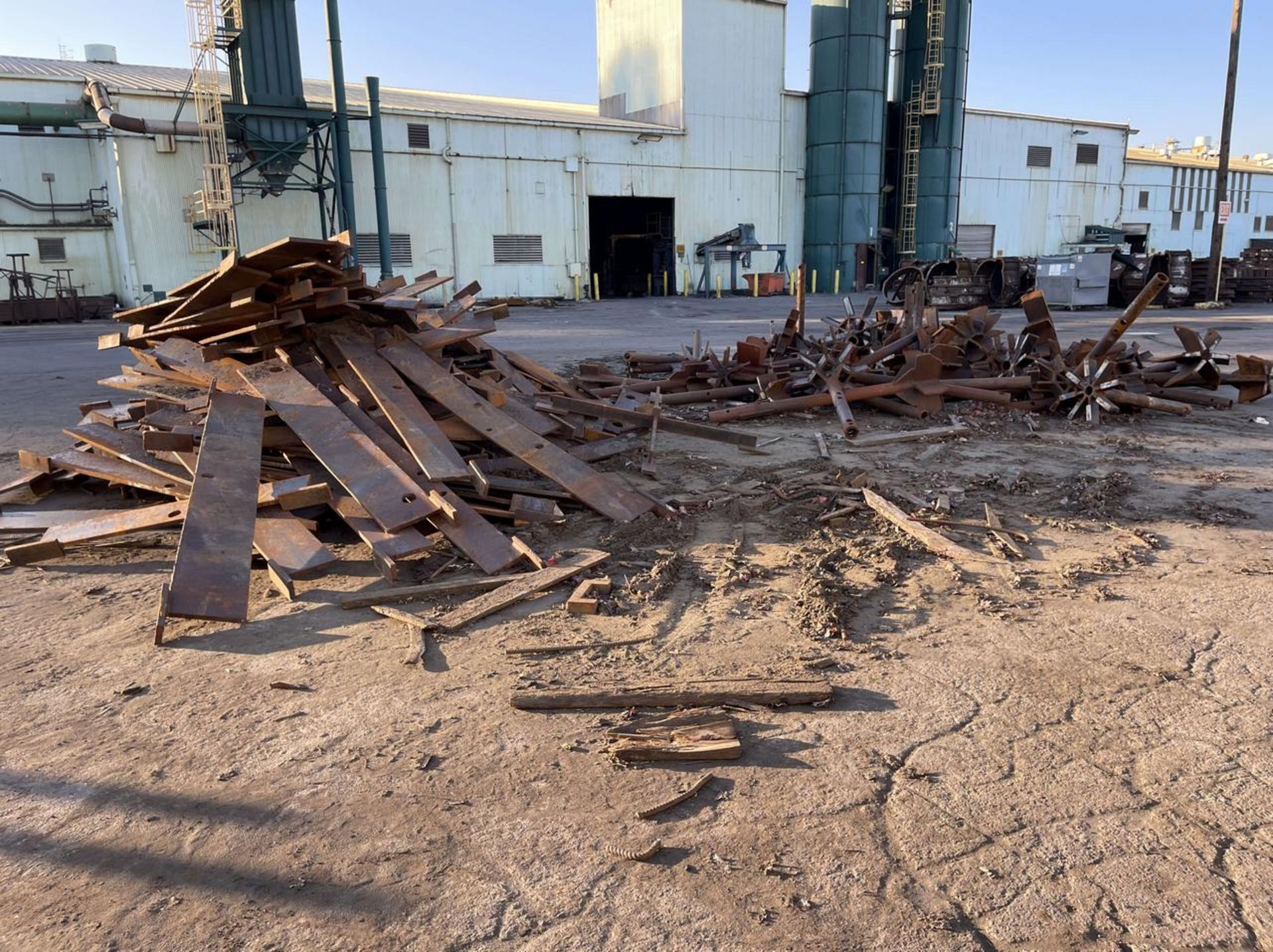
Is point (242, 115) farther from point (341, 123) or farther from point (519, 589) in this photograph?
point (519, 589)

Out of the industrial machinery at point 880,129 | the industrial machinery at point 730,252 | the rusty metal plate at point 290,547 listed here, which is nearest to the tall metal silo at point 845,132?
the industrial machinery at point 880,129

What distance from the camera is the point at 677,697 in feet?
11.1

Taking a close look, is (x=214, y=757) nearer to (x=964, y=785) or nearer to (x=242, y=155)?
(x=964, y=785)

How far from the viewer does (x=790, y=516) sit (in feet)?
19.4

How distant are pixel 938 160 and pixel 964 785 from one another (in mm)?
38079

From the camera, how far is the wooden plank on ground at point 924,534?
5.05 m

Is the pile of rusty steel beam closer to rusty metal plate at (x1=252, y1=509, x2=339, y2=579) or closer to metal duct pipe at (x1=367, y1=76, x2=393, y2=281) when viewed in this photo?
rusty metal plate at (x1=252, y1=509, x2=339, y2=579)

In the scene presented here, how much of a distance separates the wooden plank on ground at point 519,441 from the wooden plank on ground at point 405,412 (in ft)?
0.53

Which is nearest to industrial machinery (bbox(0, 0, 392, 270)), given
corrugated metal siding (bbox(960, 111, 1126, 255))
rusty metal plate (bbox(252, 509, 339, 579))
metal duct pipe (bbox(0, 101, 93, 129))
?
metal duct pipe (bbox(0, 101, 93, 129))

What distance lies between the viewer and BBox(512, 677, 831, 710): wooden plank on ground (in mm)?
3393

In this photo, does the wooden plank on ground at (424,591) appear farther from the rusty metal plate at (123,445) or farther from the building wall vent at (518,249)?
the building wall vent at (518,249)

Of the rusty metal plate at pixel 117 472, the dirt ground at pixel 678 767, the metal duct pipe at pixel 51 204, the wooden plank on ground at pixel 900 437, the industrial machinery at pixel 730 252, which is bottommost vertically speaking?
the dirt ground at pixel 678 767

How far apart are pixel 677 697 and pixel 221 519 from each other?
2.72m

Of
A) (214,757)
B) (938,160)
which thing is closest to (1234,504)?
(214,757)
